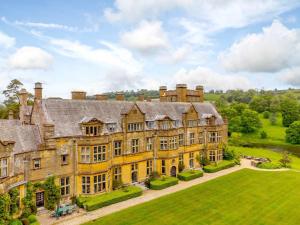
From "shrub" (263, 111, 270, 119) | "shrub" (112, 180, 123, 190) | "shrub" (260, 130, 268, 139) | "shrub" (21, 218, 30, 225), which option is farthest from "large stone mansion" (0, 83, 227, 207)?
"shrub" (263, 111, 270, 119)

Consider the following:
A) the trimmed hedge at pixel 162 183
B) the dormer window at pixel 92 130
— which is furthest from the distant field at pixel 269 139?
the dormer window at pixel 92 130

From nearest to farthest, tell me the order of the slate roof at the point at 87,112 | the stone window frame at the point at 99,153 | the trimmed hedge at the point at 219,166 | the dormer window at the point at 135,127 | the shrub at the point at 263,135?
the slate roof at the point at 87,112
the stone window frame at the point at 99,153
the dormer window at the point at 135,127
the trimmed hedge at the point at 219,166
the shrub at the point at 263,135

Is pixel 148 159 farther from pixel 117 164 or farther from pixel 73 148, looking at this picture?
pixel 73 148

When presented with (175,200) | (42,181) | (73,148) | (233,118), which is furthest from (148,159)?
(233,118)

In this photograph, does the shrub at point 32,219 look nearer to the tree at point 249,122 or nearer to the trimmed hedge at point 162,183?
the trimmed hedge at point 162,183

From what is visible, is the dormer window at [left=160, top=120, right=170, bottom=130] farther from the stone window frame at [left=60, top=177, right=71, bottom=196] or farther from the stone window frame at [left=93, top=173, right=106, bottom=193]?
the stone window frame at [left=60, top=177, right=71, bottom=196]

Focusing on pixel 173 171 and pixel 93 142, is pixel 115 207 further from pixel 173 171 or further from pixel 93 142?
pixel 173 171

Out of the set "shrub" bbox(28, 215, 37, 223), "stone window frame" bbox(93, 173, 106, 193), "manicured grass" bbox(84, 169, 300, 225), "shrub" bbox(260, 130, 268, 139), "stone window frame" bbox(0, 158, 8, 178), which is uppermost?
"stone window frame" bbox(0, 158, 8, 178)
